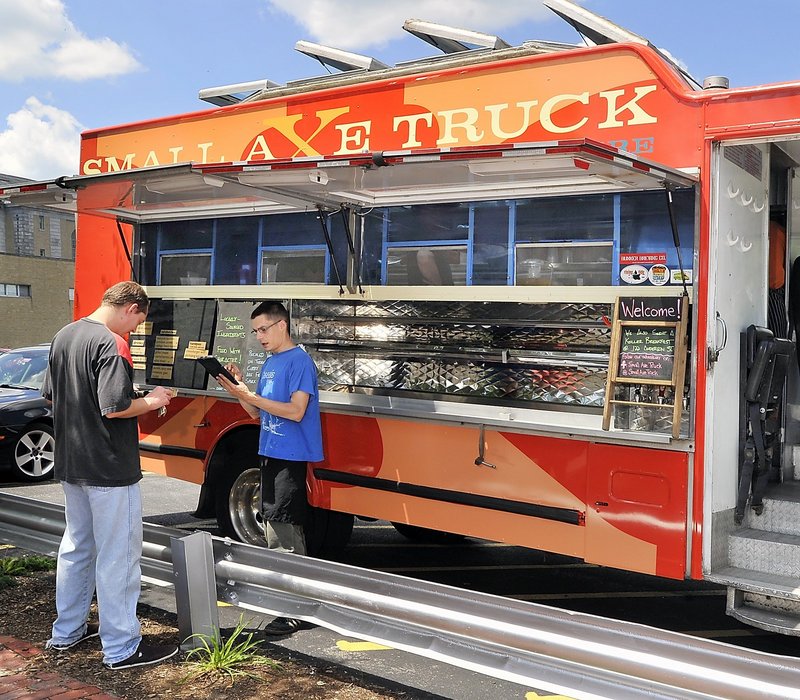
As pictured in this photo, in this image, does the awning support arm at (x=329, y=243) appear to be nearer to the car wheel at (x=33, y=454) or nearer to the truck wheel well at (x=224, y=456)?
the truck wheel well at (x=224, y=456)

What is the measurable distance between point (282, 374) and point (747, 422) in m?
2.63

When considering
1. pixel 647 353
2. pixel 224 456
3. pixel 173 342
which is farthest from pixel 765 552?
pixel 173 342

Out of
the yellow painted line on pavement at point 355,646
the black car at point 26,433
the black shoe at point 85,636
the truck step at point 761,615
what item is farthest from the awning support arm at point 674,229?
the black car at point 26,433

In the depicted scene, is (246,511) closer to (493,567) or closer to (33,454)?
(493,567)

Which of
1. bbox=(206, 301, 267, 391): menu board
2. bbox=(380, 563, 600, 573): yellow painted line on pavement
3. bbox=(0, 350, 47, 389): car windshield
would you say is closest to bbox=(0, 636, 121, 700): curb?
bbox=(206, 301, 267, 391): menu board

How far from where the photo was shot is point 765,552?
4.52m

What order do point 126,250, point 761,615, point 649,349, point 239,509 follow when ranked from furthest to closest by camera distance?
point 126,250
point 239,509
point 649,349
point 761,615

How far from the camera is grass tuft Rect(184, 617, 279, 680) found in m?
4.15

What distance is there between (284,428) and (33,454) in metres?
5.89

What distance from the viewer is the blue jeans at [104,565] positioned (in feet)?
13.6

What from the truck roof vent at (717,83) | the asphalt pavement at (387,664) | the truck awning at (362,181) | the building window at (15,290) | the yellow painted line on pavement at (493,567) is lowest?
the yellow painted line on pavement at (493,567)

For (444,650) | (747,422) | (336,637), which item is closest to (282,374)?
(336,637)

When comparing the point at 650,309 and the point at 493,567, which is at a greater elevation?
the point at 650,309

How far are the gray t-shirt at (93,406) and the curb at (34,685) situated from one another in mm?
908
